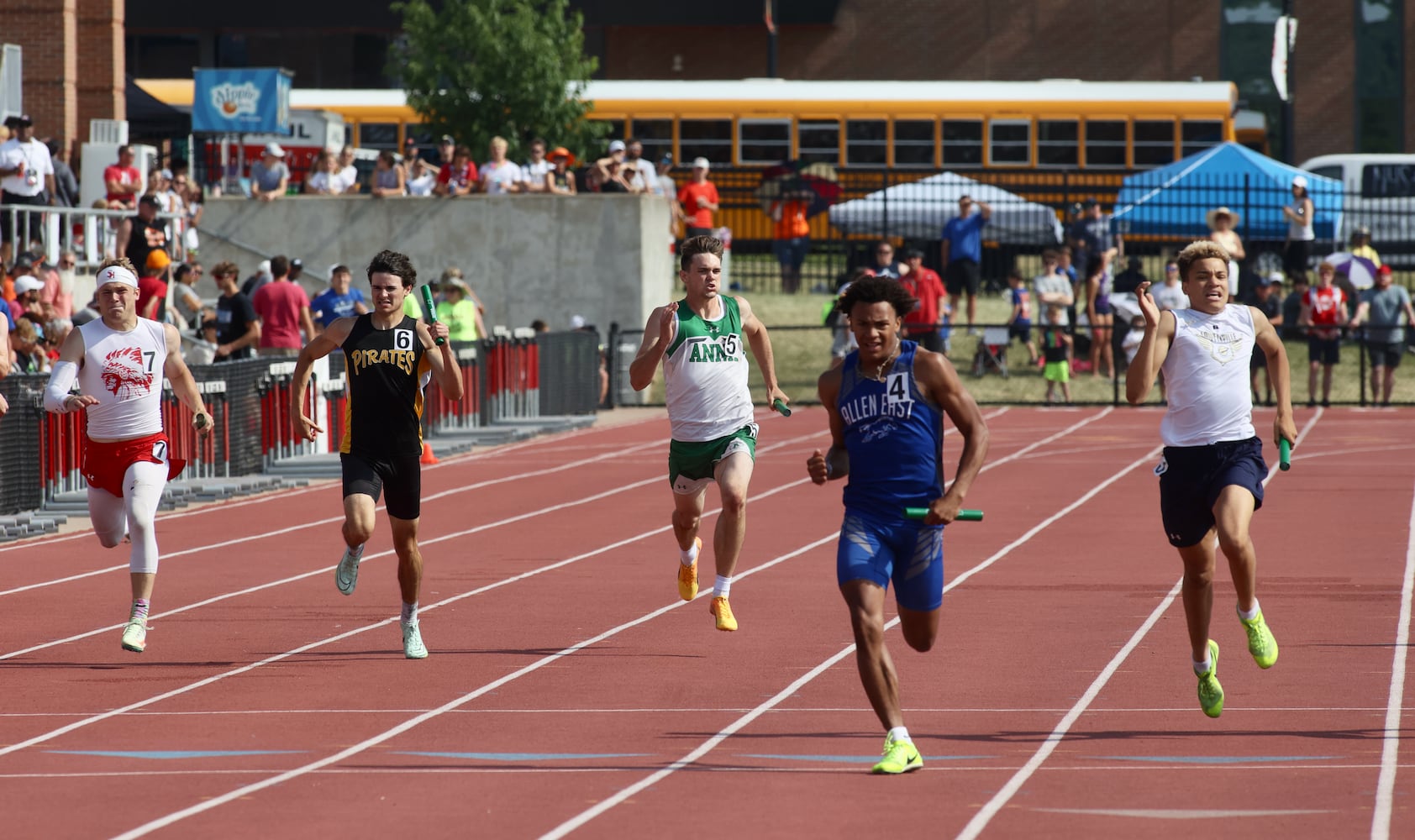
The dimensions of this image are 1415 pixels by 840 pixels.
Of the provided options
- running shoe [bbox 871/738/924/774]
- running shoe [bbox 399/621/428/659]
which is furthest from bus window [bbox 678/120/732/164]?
running shoe [bbox 871/738/924/774]

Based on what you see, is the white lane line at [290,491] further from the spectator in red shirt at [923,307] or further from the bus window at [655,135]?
the bus window at [655,135]

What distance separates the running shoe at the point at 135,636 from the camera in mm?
10398

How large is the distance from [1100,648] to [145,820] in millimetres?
5305

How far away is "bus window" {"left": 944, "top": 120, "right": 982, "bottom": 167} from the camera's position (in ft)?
129

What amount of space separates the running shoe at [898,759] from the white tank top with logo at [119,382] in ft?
16.0

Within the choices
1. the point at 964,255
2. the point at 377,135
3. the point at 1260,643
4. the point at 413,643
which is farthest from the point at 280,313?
the point at 377,135

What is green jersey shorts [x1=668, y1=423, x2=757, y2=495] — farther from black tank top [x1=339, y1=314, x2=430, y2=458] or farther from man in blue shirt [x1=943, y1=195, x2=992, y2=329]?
man in blue shirt [x1=943, y1=195, x2=992, y2=329]

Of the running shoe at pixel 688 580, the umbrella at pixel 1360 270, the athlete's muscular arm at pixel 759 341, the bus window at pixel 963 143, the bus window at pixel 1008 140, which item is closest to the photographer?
the athlete's muscular arm at pixel 759 341

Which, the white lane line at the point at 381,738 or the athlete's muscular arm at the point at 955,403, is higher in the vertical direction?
the athlete's muscular arm at the point at 955,403

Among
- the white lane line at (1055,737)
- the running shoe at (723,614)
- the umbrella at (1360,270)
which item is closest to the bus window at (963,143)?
the umbrella at (1360,270)

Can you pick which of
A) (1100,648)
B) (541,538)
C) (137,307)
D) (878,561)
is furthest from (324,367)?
(878,561)

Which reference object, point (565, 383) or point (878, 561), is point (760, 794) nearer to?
point (878, 561)

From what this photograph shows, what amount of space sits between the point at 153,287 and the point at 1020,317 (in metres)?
14.0

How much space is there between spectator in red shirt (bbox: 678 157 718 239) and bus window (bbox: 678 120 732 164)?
258 inches
